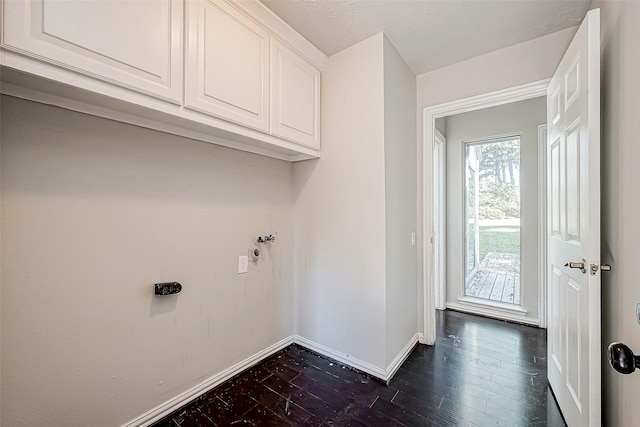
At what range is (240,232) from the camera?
2043mm

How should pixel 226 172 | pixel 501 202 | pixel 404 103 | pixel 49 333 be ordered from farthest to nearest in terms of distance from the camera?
pixel 501 202 < pixel 404 103 < pixel 226 172 < pixel 49 333

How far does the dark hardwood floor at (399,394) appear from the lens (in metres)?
1.57

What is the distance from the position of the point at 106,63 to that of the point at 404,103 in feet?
6.69

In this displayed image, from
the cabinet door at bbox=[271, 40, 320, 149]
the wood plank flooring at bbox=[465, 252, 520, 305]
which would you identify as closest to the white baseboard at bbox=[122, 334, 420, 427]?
the wood plank flooring at bbox=[465, 252, 520, 305]

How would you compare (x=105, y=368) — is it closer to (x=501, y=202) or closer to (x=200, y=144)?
(x=200, y=144)

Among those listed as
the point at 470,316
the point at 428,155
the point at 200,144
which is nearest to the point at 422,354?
the point at 470,316

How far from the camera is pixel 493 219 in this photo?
136 inches

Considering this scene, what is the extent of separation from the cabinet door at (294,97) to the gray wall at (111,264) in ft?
1.47

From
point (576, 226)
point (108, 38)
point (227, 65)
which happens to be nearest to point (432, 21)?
point (227, 65)

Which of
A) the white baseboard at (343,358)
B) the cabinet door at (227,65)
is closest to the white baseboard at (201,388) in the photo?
the white baseboard at (343,358)

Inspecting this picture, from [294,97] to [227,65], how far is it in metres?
0.57

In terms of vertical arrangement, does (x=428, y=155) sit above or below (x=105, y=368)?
above

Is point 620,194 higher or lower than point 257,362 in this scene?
higher

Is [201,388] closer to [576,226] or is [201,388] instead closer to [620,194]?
[576,226]
